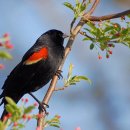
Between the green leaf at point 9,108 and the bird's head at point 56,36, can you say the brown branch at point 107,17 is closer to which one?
the green leaf at point 9,108

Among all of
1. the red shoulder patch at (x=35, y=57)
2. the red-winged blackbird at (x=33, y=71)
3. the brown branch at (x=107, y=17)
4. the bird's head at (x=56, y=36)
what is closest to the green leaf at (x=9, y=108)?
the brown branch at (x=107, y=17)

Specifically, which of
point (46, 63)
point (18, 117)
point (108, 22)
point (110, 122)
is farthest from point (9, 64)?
point (18, 117)

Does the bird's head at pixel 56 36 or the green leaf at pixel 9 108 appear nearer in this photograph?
the green leaf at pixel 9 108

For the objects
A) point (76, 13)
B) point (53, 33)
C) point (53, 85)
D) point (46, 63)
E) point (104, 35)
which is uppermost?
point (53, 33)

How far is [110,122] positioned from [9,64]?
8.67 feet

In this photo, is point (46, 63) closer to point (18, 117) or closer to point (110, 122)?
point (18, 117)

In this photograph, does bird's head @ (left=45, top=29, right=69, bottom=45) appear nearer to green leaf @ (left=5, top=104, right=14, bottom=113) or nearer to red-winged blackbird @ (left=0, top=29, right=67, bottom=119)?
red-winged blackbird @ (left=0, top=29, right=67, bottom=119)

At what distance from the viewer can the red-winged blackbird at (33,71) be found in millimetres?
3215

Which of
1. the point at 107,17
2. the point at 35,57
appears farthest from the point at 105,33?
the point at 35,57

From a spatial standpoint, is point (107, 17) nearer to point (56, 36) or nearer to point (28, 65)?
point (28, 65)

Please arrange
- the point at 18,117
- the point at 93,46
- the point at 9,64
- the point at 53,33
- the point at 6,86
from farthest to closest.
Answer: the point at 9,64
the point at 53,33
the point at 6,86
the point at 93,46
the point at 18,117

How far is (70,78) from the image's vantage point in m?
2.35

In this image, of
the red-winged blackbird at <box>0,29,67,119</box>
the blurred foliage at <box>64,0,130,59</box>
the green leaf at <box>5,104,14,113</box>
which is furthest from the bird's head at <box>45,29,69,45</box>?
the green leaf at <box>5,104,14,113</box>

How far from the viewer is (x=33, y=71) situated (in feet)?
11.1
